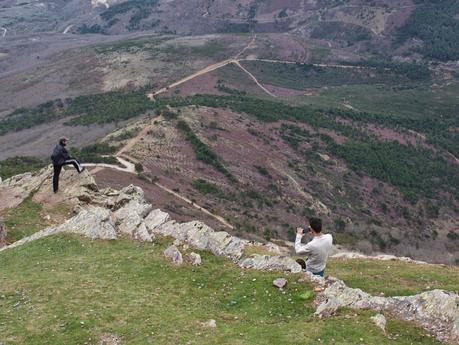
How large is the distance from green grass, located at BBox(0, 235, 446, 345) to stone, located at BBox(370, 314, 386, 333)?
33 centimetres

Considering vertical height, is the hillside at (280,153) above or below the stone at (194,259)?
below

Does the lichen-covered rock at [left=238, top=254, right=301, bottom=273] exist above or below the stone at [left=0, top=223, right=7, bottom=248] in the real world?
above

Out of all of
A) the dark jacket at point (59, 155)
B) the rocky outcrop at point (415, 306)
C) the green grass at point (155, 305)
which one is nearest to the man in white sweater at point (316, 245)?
the rocky outcrop at point (415, 306)

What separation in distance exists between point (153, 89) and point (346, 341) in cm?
15859

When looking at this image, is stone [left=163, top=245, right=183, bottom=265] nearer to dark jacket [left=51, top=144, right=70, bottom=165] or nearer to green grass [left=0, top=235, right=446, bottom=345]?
green grass [left=0, top=235, right=446, bottom=345]

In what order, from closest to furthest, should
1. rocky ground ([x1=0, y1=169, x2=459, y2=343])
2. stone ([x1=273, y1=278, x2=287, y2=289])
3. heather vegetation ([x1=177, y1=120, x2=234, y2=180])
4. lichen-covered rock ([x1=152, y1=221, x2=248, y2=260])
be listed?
rocky ground ([x1=0, y1=169, x2=459, y2=343]) < stone ([x1=273, y1=278, x2=287, y2=289]) < lichen-covered rock ([x1=152, y1=221, x2=248, y2=260]) < heather vegetation ([x1=177, y1=120, x2=234, y2=180])

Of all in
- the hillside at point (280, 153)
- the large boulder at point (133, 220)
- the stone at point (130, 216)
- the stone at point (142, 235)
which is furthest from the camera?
the hillside at point (280, 153)

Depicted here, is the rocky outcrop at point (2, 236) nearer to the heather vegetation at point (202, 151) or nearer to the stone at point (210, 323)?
the stone at point (210, 323)

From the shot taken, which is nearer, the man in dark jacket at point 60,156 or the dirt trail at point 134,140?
the man in dark jacket at point 60,156

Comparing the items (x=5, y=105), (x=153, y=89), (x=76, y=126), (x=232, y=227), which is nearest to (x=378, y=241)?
(x=232, y=227)

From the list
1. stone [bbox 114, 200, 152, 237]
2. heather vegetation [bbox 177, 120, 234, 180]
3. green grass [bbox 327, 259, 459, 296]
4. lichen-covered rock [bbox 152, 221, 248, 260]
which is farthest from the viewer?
heather vegetation [bbox 177, 120, 234, 180]

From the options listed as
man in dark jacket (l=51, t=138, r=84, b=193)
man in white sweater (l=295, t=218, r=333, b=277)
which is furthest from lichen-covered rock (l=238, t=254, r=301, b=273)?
man in dark jacket (l=51, t=138, r=84, b=193)

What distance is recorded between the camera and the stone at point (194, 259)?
84.6 ft

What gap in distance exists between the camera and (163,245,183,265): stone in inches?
1015
